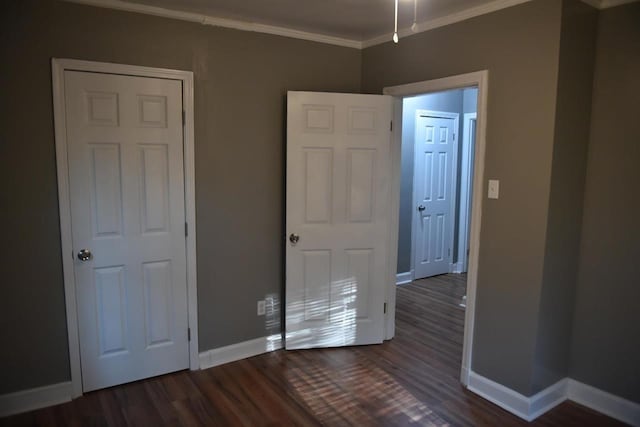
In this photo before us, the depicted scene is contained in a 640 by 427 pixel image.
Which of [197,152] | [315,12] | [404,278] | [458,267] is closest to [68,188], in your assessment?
[197,152]

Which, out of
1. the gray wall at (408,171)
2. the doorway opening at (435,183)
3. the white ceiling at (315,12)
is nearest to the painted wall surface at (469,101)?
the doorway opening at (435,183)

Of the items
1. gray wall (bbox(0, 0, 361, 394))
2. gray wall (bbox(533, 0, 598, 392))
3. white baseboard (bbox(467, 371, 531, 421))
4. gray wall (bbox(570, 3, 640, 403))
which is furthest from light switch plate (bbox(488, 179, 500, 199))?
gray wall (bbox(0, 0, 361, 394))

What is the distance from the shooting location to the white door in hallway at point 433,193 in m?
5.27

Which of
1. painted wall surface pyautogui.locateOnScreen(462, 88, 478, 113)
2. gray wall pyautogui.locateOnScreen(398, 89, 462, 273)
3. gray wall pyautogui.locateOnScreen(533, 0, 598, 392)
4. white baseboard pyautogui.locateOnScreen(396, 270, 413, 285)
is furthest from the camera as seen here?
painted wall surface pyautogui.locateOnScreen(462, 88, 478, 113)

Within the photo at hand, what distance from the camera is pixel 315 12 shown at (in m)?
2.91

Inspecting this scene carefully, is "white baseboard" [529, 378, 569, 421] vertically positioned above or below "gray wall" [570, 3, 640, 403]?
below

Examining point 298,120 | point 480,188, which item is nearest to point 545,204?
point 480,188

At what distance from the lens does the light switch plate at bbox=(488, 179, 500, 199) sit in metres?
2.68

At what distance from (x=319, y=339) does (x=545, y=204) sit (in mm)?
1923

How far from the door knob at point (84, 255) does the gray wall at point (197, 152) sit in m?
0.12

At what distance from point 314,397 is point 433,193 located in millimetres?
3339

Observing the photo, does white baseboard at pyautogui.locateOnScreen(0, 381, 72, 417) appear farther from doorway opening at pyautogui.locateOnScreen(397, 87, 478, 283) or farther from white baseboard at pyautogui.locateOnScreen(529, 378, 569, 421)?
doorway opening at pyautogui.locateOnScreen(397, 87, 478, 283)

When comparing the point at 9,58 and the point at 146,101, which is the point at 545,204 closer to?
the point at 146,101

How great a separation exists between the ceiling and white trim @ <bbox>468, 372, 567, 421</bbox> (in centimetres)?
235
